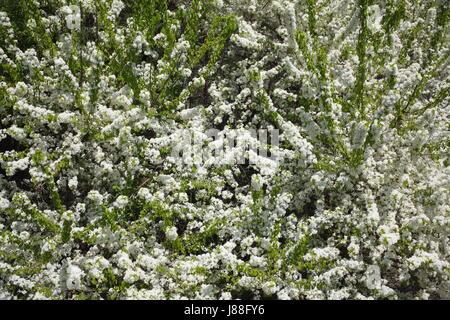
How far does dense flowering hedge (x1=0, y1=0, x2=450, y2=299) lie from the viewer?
2744 mm

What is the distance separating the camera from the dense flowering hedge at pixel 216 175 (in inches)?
108

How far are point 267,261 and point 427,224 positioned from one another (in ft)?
4.11

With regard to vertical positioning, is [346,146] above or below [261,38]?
below

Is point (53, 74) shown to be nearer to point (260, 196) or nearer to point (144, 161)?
point (144, 161)

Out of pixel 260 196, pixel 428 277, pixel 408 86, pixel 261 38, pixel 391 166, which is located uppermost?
pixel 261 38

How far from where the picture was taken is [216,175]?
10.7ft

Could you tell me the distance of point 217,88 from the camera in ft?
13.4

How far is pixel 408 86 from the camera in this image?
11.1 feet

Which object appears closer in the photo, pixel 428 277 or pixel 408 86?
pixel 428 277

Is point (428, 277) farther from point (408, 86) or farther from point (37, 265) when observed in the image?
point (37, 265)
